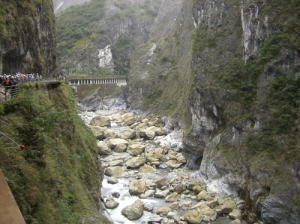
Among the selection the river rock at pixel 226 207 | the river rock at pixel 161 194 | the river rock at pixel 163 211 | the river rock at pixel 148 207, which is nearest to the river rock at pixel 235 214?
the river rock at pixel 226 207

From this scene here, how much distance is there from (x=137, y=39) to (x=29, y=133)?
362 ft

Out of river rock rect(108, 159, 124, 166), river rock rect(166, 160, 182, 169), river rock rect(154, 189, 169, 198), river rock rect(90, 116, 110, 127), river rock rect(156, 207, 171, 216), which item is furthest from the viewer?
river rock rect(90, 116, 110, 127)

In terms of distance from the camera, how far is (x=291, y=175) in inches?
1163

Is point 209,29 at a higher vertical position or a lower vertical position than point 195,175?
higher

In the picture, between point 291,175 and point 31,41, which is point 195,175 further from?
point 31,41

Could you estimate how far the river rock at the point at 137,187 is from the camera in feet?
117

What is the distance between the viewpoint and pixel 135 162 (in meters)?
44.4

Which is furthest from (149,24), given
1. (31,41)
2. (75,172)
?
(75,172)

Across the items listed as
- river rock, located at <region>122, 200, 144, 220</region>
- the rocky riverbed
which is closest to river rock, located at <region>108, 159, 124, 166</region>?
the rocky riverbed

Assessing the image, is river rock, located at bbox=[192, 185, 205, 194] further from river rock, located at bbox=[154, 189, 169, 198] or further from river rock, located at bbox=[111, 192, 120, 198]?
river rock, located at bbox=[111, 192, 120, 198]

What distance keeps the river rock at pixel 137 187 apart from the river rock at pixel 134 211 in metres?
3.77

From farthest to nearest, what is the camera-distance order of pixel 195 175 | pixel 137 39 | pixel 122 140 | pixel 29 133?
pixel 137 39 → pixel 122 140 → pixel 195 175 → pixel 29 133

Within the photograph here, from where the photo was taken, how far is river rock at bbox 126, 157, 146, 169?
4381 cm

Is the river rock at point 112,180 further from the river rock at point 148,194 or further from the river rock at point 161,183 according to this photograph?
the river rock at point 148,194
